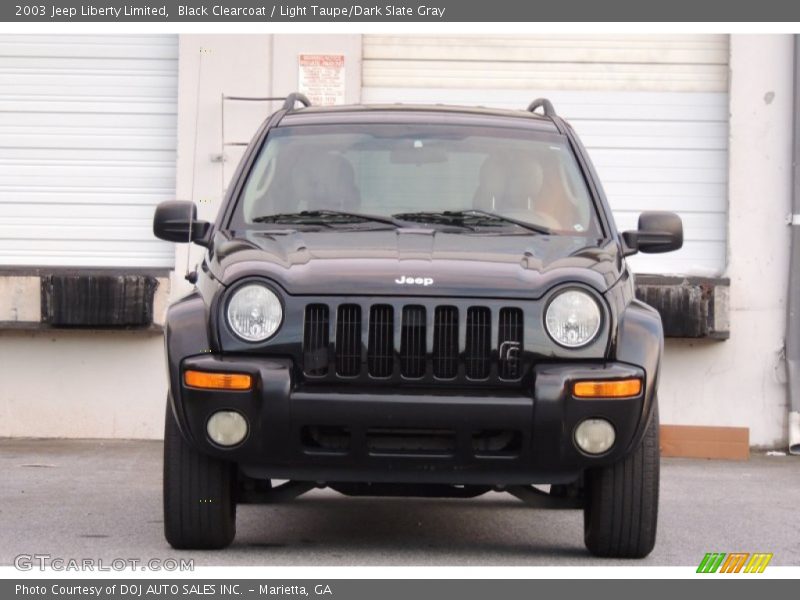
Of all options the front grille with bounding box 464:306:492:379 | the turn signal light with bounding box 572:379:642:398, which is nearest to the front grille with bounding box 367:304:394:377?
the front grille with bounding box 464:306:492:379

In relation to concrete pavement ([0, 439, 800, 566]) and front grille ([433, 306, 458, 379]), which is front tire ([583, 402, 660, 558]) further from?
front grille ([433, 306, 458, 379])

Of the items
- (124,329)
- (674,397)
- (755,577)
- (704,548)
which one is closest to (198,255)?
(124,329)

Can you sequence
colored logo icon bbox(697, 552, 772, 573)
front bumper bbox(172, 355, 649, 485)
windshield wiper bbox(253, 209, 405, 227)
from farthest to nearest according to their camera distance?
windshield wiper bbox(253, 209, 405, 227), colored logo icon bbox(697, 552, 772, 573), front bumper bbox(172, 355, 649, 485)

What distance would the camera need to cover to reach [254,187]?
720 cm

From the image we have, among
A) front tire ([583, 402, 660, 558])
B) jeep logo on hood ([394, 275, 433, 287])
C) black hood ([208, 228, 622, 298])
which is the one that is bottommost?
front tire ([583, 402, 660, 558])

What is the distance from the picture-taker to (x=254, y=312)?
6.00 m

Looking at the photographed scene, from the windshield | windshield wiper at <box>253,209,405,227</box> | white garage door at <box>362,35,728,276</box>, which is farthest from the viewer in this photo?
white garage door at <box>362,35,728,276</box>

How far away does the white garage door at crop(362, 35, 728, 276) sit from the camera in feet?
41.2

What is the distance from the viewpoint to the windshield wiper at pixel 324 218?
683cm

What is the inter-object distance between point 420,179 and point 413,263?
1.09 meters

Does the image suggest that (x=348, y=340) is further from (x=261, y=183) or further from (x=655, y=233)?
(x=655, y=233)
